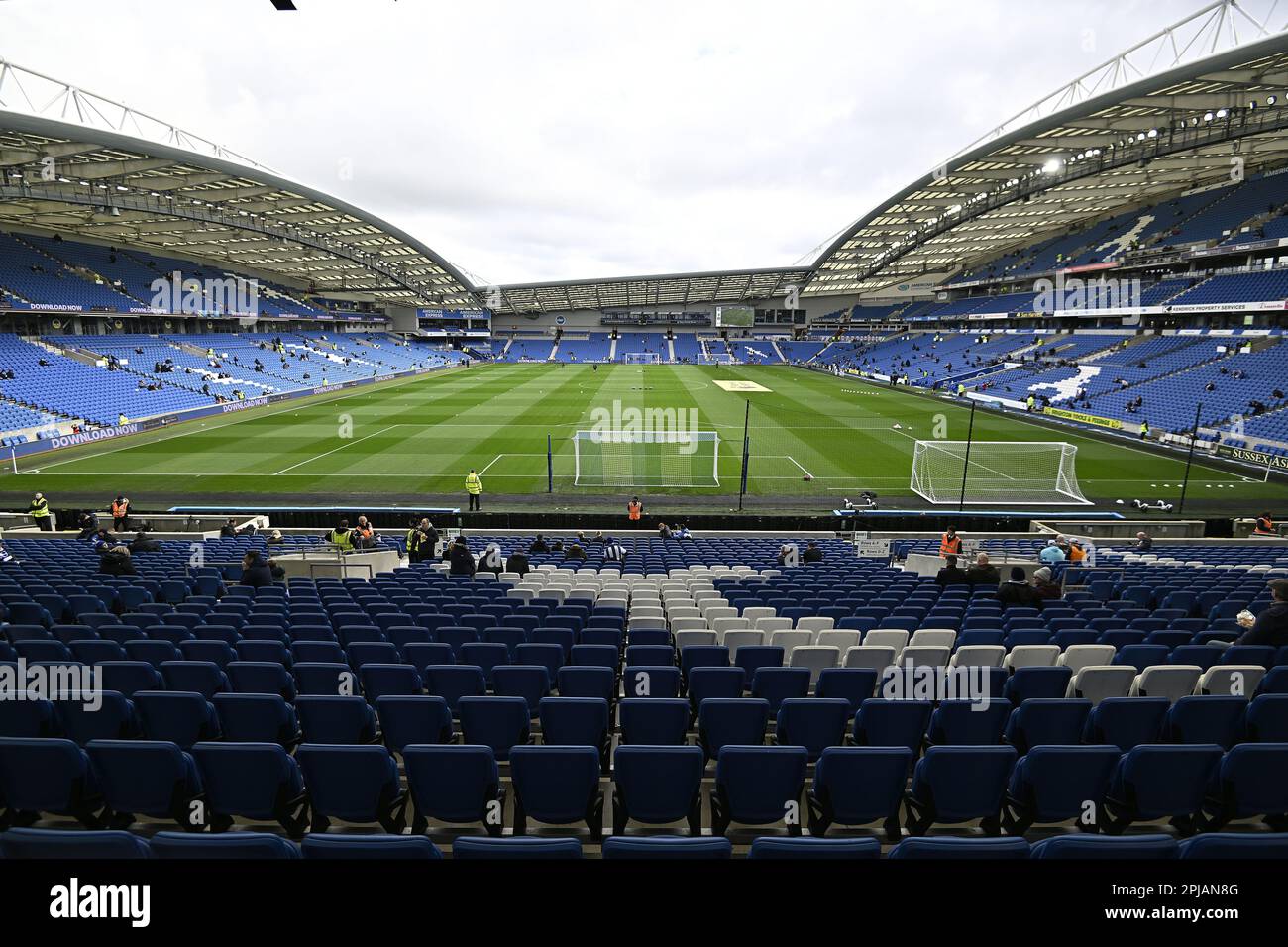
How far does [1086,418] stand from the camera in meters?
41.1

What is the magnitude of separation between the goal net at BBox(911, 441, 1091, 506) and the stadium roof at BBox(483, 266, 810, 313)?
52321 millimetres

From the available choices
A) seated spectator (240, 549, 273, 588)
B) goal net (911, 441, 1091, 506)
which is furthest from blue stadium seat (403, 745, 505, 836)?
goal net (911, 441, 1091, 506)

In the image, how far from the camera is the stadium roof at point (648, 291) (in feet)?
277

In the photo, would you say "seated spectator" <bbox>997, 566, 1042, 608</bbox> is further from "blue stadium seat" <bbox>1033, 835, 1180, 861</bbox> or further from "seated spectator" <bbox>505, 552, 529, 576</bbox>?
"seated spectator" <bbox>505, 552, 529, 576</bbox>

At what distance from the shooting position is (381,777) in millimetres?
3645

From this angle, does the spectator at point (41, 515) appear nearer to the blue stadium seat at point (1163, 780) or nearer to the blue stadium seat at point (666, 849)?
the blue stadium seat at point (666, 849)

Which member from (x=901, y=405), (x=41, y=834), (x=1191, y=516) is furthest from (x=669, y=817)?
(x=901, y=405)

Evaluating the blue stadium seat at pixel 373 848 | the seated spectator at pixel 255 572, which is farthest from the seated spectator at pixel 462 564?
the blue stadium seat at pixel 373 848

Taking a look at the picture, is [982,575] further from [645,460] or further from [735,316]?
[735,316]

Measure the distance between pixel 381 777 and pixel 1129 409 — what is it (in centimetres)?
4961

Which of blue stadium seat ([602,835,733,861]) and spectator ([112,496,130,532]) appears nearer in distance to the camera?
blue stadium seat ([602,835,733,861])

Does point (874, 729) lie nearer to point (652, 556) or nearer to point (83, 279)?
point (652, 556)

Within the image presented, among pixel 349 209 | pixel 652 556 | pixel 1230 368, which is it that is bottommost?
pixel 652 556

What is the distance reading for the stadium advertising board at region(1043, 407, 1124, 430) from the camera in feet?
126
